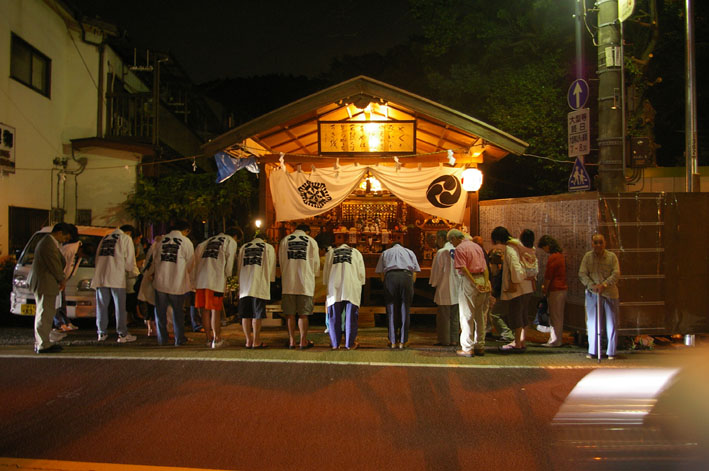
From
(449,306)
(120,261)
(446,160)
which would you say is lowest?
(449,306)

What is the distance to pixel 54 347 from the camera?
917 centimetres

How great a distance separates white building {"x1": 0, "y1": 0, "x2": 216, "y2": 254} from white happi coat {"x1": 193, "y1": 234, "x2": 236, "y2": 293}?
7.68m

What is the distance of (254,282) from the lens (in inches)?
368

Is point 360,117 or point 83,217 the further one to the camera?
point 83,217

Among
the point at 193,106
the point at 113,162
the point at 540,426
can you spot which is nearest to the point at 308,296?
the point at 540,426

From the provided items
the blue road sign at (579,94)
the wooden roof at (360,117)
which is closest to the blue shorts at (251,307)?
the wooden roof at (360,117)

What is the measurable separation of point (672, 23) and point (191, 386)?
19842 millimetres

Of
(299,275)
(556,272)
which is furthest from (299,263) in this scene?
(556,272)

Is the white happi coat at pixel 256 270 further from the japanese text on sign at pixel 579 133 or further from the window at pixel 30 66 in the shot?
the window at pixel 30 66

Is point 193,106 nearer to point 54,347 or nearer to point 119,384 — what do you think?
point 54,347

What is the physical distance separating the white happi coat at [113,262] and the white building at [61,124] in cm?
584

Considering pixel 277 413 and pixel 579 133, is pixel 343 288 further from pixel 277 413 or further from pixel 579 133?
pixel 579 133

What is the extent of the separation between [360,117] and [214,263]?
5.92 meters

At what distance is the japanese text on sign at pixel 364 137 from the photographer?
519 inches
